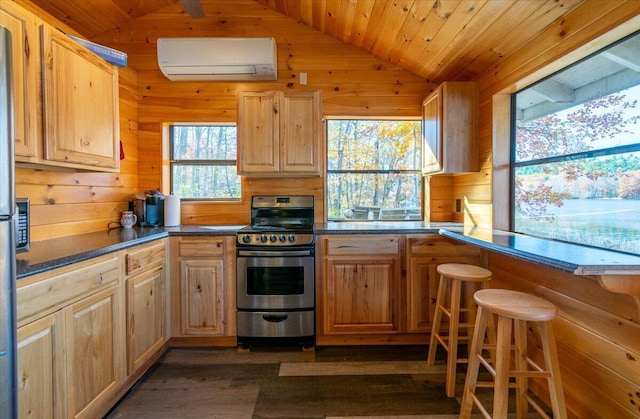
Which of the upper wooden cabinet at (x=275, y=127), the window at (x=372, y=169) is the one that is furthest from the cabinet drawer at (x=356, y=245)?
the upper wooden cabinet at (x=275, y=127)

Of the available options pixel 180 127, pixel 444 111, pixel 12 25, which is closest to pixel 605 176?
pixel 444 111

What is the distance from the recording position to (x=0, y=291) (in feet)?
3.24

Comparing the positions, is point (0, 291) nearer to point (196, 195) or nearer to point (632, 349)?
point (196, 195)

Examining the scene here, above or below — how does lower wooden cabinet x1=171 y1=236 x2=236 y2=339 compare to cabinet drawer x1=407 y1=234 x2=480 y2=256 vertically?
below

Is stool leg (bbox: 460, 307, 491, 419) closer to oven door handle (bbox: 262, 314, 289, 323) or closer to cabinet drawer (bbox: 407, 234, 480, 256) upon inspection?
cabinet drawer (bbox: 407, 234, 480, 256)

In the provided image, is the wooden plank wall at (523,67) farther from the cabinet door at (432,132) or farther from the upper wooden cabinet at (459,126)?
the cabinet door at (432,132)

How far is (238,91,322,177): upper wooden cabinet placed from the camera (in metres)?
2.76

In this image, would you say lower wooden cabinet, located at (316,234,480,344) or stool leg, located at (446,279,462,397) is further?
lower wooden cabinet, located at (316,234,480,344)

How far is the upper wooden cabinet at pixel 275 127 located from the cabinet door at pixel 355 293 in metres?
1.03

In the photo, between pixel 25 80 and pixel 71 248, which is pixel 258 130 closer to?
pixel 25 80

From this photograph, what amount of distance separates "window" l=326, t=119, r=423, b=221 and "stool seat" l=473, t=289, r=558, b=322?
1.74 meters

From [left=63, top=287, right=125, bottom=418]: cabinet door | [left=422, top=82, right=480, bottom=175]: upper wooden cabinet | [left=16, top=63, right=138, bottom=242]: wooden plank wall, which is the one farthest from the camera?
[left=422, top=82, right=480, bottom=175]: upper wooden cabinet

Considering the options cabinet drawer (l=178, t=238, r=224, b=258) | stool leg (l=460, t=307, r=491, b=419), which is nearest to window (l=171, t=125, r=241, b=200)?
cabinet drawer (l=178, t=238, r=224, b=258)

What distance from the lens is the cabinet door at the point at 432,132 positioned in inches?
106
